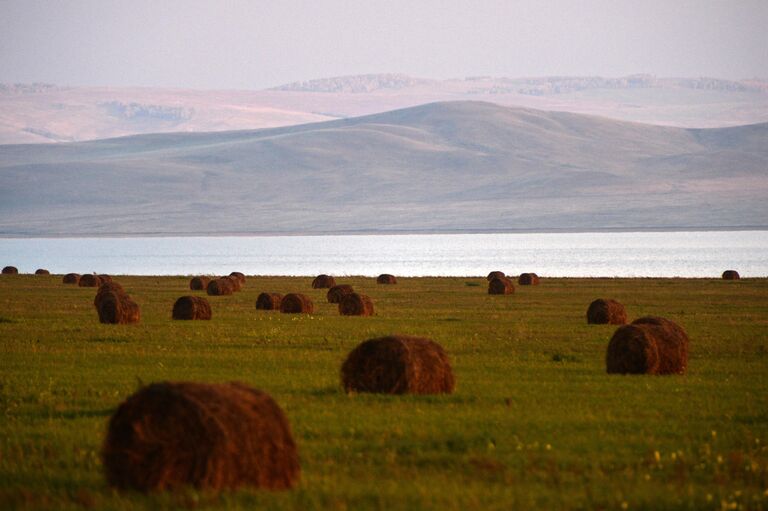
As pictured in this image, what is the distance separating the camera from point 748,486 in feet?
44.1

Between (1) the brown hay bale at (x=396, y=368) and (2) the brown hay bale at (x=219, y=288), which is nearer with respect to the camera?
(1) the brown hay bale at (x=396, y=368)

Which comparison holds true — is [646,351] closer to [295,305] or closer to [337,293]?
[295,305]

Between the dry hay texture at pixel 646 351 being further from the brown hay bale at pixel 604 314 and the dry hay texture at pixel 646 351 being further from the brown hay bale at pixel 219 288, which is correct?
the brown hay bale at pixel 219 288

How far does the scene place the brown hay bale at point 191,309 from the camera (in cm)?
3859

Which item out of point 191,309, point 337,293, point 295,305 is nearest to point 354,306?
point 295,305

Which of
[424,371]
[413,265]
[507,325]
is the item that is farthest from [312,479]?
[413,265]

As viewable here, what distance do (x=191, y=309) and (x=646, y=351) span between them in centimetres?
1850

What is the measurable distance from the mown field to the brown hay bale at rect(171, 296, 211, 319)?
1.02m

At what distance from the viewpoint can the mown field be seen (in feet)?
42.0

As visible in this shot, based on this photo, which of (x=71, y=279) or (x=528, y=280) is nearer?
(x=528, y=280)

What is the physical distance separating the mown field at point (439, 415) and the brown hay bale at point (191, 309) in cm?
102

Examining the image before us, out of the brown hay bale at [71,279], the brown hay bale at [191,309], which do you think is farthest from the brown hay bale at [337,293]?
the brown hay bale at [71,279]

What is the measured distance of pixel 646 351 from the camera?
23.7 meters

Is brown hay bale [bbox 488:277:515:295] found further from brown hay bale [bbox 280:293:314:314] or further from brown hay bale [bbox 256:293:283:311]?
brown hay bale [bbox 280:293:314:314]
